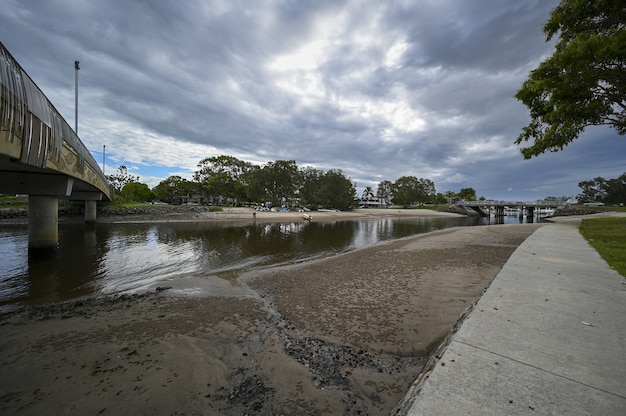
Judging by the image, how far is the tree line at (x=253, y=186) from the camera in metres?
72.1

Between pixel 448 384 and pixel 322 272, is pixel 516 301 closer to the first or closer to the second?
pixel 448 384

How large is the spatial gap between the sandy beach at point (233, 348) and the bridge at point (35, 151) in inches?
186

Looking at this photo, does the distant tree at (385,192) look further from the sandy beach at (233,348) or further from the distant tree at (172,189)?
the sandy beach at (233,348)

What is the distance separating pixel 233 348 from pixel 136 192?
85.4 meters

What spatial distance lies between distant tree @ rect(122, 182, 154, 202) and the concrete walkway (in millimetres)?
84768

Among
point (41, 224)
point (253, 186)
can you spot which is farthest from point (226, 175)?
point (41, 224)

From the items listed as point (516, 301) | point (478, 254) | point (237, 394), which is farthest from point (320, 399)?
point (478, 254)

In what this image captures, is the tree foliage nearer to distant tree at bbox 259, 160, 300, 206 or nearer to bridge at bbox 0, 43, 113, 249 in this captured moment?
distant tree at bbox 259, 160, 300, 206

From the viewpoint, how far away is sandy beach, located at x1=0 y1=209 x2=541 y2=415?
3715 mm

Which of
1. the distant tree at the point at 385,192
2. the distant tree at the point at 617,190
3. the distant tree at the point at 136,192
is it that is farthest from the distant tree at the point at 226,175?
the distant tree at the point at 617,190

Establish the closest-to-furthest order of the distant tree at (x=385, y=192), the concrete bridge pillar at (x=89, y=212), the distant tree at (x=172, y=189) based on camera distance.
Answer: the concrete bridge pillar at (x=89, y=212), the distant tree at (x=172, y=189), the distant tree at (x=385, y=192)

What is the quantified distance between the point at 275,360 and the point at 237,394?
0.95 m

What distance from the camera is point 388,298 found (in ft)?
25.2

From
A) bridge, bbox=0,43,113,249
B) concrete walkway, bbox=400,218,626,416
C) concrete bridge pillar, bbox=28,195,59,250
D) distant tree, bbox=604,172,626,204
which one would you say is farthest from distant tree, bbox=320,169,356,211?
distant tree, bbox=604,172,626,204
